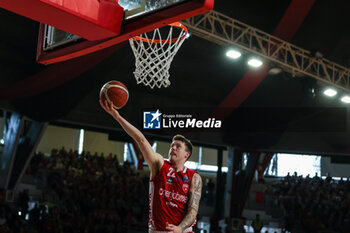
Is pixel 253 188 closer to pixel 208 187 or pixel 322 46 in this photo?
pixel 208 187

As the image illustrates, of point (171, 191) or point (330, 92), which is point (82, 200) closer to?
point (330, 92)

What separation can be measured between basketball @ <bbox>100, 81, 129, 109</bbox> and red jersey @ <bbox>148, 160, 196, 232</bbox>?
69 cm

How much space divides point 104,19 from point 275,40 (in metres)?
9.46

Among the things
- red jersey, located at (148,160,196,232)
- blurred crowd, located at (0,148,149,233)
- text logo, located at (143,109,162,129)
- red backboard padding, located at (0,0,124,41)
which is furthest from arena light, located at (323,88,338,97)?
red jersey, located at (148,160,196,232)

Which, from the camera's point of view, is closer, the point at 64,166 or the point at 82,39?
the point at 82,39

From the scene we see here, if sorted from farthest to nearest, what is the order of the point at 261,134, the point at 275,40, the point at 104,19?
the point at 261,134, the point at 275,40, the point at 104,19

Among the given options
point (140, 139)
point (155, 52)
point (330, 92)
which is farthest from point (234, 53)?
point (140, 139)

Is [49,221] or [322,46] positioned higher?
[322,46]

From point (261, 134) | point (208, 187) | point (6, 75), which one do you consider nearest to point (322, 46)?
point (261, 134)

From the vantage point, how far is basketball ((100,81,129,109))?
376cm

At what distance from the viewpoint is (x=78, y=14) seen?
4.72 meters

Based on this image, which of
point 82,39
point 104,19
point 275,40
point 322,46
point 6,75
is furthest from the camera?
point 322,46

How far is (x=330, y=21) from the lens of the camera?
14.4 m

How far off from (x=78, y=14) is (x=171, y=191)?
7.21 feet
